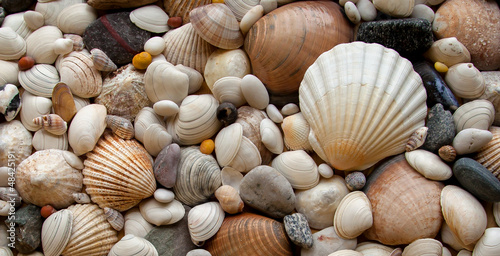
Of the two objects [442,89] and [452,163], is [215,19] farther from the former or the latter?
[452,163]

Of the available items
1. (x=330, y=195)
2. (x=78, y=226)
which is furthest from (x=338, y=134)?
(x=78, y=226)

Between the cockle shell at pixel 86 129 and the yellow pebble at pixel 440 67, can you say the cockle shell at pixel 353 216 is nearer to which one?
the yellow pebble at pixel 440 67

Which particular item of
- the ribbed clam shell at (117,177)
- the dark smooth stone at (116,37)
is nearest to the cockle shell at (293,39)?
the dark smooth stone at (116,37)

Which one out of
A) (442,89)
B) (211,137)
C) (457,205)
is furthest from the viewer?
(211,137)

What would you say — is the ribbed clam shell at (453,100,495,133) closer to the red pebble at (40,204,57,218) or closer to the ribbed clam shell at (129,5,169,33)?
the ribbed clam shell at (129,5,169,33)

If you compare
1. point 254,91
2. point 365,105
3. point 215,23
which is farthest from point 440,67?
point 215,23

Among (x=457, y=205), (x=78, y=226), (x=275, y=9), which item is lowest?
(x=78, y=226)

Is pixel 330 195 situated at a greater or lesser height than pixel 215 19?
lesser
